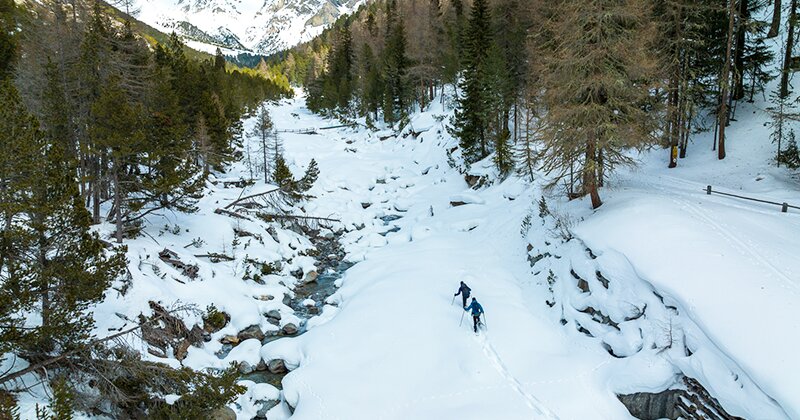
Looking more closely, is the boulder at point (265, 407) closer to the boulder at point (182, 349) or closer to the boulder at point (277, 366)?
the boulder at point (277, 366)

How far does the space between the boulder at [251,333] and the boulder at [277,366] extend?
2.17 meters

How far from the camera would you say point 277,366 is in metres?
14.3

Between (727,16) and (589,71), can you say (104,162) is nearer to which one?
(589,71)

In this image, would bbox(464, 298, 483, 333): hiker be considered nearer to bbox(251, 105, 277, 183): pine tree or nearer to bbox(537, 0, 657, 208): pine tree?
bbox(537, 0, 657, 208): pine tree

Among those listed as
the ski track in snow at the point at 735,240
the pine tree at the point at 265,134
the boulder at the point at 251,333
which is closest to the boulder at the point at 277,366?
the boulder at the point at 251,333

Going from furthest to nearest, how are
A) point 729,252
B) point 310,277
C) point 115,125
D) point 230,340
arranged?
point 310,277, point 230,340, point 115,125, point 729,252

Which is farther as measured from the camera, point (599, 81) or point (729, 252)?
point (599, 81)

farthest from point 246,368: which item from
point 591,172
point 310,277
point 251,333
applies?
point 591,172

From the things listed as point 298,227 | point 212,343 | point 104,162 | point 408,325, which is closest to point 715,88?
point 408,325

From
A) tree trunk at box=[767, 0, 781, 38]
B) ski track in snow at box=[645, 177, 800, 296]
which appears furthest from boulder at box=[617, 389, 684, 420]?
tree trunk at box=[767, 0, 781, 38]

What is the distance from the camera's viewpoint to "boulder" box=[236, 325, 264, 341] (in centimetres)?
1619

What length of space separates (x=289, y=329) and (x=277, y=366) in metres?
2.66

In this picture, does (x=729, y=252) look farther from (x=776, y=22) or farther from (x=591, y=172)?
(x=776, y=22)

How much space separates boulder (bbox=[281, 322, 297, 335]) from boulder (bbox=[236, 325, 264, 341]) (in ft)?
2.88
